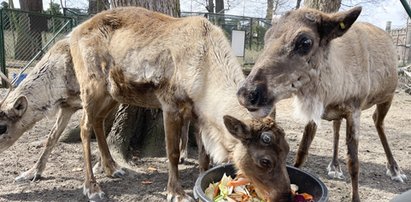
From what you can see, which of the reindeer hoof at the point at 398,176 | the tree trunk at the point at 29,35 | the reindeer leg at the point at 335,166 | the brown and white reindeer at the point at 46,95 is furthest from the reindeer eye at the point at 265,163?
the tree trunk at the point at 29,35

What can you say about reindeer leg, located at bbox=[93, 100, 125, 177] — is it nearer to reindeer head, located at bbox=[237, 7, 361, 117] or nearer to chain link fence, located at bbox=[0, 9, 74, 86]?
reindeer head, located at bbox=[237, 7, 361, 117]

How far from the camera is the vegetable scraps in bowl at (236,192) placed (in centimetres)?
291

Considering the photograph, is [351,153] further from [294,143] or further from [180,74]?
[294,143]

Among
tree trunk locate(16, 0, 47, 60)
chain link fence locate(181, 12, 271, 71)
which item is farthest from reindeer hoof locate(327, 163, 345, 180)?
tree trunk locate(16, 0, 47, 60)

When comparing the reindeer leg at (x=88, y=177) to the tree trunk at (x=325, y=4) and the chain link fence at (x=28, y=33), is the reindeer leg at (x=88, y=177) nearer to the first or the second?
the tree trunk at (x=325, y=4)

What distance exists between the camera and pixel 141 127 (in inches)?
203

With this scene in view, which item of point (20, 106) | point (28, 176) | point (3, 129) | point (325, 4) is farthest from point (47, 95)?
point (325, 4)

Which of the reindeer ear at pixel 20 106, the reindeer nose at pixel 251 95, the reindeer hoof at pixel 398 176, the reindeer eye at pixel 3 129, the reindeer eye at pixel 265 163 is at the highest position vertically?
the reindeer nose at pixel 251 95

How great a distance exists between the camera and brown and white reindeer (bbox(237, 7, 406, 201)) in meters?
2.86

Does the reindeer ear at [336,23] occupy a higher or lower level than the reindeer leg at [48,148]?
higher

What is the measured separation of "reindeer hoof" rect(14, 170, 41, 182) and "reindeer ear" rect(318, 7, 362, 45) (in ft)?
10.6

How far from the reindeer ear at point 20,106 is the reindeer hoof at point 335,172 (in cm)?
350

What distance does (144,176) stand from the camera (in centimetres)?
439

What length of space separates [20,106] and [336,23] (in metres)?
3.39
